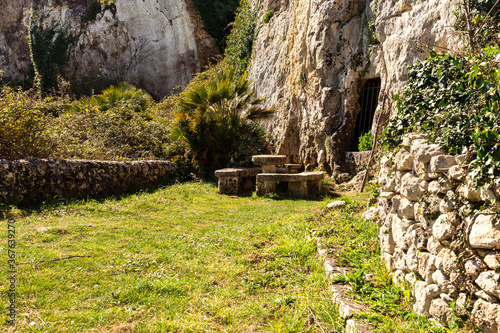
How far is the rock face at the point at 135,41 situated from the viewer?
19.1 meters

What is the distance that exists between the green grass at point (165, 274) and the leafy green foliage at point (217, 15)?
16.2 meters

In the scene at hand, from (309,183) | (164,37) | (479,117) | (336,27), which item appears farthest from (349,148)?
(164,37)

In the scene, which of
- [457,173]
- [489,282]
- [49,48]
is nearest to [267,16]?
[457,173]

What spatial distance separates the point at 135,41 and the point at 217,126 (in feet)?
45.7

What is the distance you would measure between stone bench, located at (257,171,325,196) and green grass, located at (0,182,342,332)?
7.44 feet

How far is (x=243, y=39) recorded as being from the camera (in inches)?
593

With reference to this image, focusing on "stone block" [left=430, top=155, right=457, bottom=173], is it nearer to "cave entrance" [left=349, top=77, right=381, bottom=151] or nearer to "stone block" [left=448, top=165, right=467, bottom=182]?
"stone block" [left=448, top=165, right=467, bottom=182]

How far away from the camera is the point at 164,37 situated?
1939cm

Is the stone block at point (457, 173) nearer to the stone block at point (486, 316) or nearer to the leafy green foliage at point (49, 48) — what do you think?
the stone block at point (486, 316)

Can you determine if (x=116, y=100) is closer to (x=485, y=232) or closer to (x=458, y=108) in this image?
(x=458, y=108)

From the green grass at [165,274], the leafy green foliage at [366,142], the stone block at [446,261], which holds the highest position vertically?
the leafy green foliage at [366,142]

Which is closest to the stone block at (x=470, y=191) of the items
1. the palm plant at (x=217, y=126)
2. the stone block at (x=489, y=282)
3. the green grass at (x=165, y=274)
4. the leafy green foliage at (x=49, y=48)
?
the stone block at (x=489, y=282)

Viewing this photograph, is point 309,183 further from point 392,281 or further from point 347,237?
point 392,281

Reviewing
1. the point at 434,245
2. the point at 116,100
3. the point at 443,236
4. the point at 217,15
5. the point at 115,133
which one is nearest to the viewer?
the point at 443,236
